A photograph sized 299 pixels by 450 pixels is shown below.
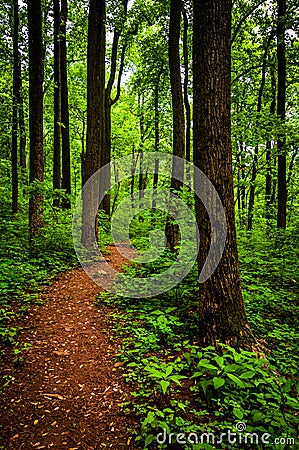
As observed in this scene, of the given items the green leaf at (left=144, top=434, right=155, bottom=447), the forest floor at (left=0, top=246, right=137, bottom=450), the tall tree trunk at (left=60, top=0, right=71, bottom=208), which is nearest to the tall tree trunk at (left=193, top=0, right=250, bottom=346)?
the forest floor at (left=0, top=246, right=137, bottom=450)

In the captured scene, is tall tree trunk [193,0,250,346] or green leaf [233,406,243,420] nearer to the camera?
green leaf [233,406,243,420]

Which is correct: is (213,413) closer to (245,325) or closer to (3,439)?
(245,325)

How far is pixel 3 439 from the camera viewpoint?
8.81 feet

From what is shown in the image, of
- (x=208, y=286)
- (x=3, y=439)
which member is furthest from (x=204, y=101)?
(x=3, y=439)

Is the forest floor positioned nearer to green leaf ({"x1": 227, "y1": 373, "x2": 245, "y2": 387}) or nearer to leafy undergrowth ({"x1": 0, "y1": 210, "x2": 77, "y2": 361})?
leafy undergrowth ({"x1": 0, "y1": 210, "x2": 77, "y2": 361})

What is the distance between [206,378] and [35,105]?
816 centimetres

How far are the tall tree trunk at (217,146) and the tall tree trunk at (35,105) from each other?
5.57 m

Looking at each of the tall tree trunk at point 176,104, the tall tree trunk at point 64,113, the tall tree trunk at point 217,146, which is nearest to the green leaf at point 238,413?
the tall tree trunk at point 217,146

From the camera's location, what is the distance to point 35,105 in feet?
28.0

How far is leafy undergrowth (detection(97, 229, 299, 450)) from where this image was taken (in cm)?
270

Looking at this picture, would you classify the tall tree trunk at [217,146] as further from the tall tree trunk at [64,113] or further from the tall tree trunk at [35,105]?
the tall tree trunk at [64,113]

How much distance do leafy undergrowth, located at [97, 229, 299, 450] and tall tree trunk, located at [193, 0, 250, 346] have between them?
0.34 m

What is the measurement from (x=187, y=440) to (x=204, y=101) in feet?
12.1

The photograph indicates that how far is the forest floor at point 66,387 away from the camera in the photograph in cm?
279
